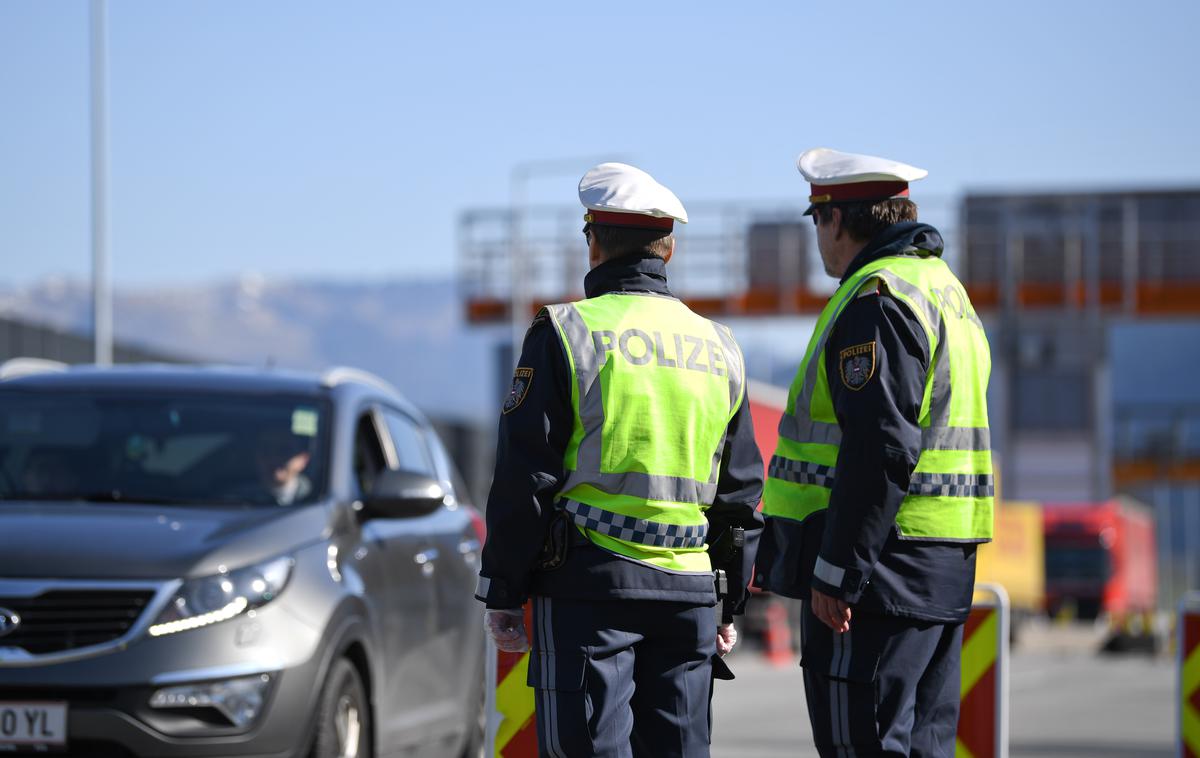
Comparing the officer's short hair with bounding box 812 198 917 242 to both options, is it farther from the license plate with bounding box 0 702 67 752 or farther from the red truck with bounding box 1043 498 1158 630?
the red truck with bounding box 1043 498 1158 630

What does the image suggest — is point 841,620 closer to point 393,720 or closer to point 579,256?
point 393,720

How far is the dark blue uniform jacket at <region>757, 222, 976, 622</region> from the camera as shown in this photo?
4.78m

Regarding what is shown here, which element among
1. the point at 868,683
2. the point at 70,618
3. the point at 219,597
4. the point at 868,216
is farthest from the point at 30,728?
the point at 868,216

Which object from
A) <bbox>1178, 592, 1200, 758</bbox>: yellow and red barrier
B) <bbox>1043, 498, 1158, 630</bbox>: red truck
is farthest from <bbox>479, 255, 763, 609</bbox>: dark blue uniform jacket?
<bbox>1043, 498, 1158, 630</bbox>: red truck

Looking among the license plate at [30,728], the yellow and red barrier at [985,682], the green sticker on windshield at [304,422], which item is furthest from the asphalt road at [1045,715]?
the license plate at [30,728]

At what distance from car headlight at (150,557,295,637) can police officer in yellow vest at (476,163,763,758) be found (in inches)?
76.3

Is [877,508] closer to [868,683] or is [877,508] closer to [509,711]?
[868,683]

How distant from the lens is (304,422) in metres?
7.76

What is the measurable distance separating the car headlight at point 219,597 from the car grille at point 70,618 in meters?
0.11

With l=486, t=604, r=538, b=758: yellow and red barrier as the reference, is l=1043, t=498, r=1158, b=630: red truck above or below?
below

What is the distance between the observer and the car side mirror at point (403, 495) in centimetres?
728

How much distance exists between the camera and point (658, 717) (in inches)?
183

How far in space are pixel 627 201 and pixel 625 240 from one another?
11 centimetres

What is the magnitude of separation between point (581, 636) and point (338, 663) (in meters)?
2.55
